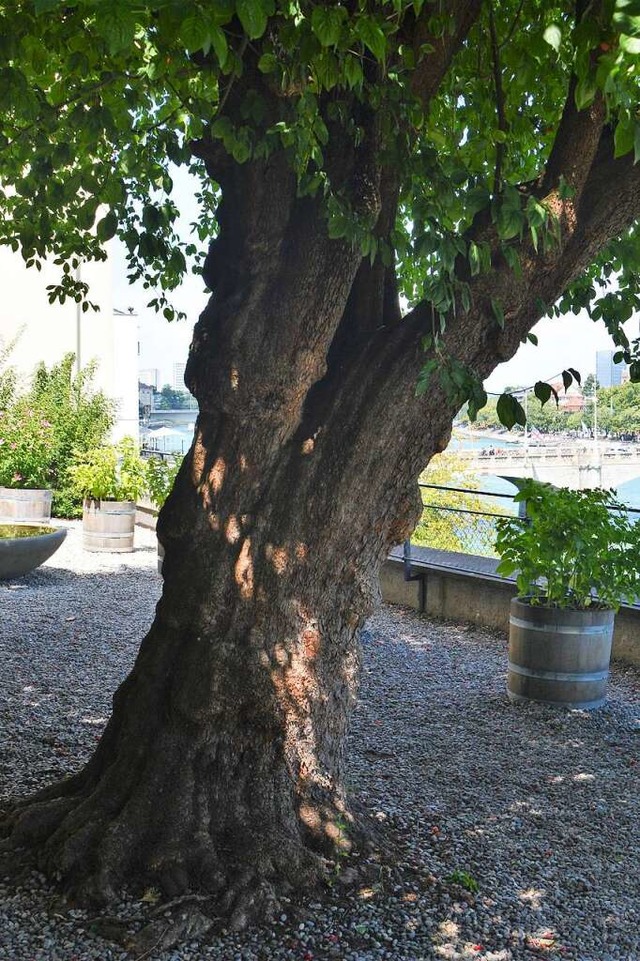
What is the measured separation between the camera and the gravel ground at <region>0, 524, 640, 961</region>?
3.17m

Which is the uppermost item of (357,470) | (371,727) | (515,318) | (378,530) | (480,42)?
(480,42)

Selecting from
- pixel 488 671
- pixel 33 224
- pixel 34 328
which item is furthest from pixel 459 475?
pixel 33 224

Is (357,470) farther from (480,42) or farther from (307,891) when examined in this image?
(480,42)

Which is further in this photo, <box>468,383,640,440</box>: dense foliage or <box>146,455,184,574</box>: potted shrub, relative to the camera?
<box>468,383,640,440</box>: dense foliage

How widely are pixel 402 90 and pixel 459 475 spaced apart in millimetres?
22685

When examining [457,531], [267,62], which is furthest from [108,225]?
[457,531]

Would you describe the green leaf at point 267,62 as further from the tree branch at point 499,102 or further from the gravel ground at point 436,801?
the gravel ground at point 436,801

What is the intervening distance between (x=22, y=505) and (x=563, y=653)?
846cm

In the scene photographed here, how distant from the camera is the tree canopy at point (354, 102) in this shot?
2391 mm

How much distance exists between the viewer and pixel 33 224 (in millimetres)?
4891

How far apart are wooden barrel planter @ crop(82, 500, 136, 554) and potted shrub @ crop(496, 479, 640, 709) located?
687 cm

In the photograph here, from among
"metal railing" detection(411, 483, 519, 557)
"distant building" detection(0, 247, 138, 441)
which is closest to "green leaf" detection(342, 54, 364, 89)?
"metal railing" detection(411, 483, 519, 557)

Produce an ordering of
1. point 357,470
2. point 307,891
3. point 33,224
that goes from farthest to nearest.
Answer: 1. point 33,224
2. point 357,470
3. point 307,891

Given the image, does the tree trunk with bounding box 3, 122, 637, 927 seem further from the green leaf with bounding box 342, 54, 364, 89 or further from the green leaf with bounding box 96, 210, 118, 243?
the green leaf with bounding box 342, 54, 364, 89
